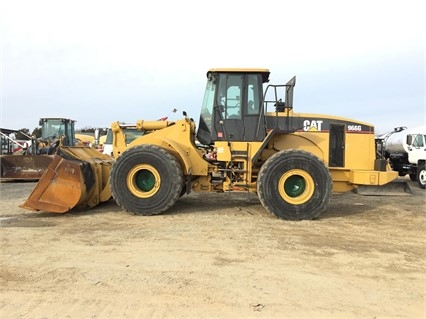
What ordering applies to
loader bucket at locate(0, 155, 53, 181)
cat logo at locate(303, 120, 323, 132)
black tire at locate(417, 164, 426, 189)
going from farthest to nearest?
black tire at locate(417, 164, 426, 189) < loader bucket at locate(0, 155, 53, 181) < cat logo at locate(303, 120, 323, 132)

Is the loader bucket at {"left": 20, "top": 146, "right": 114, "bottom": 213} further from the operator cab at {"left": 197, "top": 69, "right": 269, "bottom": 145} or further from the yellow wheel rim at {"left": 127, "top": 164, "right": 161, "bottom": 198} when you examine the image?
the operator cab at {"left": 197, "top": 69, "right": 269, "bottom": 145}

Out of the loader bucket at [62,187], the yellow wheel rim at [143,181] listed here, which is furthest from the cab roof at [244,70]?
the loader bucket at [62,187]

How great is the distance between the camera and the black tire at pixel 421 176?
15.2m

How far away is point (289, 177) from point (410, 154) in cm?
1126

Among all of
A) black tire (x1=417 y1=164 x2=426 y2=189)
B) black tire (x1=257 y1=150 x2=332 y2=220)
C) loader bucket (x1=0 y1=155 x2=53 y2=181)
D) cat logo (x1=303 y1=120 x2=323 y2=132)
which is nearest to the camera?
black tire (x1=257 y1=150 x2=332 y2=220)

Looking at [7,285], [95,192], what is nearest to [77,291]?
[7,285]

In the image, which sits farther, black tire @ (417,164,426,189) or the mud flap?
black tire @ (417,164,426,189)

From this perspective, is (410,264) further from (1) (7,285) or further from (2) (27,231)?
(2) (27,231)

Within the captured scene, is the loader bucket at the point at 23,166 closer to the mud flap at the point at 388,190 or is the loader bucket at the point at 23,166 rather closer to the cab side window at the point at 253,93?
the cab side window at the point at 253,93

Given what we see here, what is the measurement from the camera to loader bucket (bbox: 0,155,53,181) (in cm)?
1384

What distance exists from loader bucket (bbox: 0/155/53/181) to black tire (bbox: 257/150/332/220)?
29.6 feet

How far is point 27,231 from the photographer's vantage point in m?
6.24

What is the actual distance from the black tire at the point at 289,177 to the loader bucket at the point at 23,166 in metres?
9.04

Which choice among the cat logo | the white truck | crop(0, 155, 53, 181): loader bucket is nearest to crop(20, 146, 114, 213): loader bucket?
the cat logo
